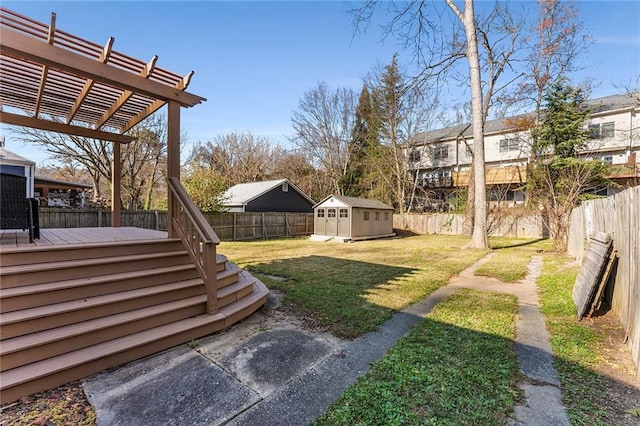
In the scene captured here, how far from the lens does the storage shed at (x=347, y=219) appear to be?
15.4 metres

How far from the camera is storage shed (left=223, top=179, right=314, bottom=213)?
17938 mm

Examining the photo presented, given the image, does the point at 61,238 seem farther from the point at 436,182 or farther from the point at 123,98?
the point at 436,182

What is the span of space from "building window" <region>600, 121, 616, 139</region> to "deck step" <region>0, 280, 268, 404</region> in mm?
25517

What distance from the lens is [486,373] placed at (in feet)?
8.30

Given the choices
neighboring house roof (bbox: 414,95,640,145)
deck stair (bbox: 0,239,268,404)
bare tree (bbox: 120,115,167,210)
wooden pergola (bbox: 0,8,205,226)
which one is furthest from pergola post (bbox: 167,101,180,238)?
neighboring house roof (bbox: 414,95,640,145)

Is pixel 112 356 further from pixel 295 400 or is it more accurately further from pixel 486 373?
pixel 486 373

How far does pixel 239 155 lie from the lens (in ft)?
85.8

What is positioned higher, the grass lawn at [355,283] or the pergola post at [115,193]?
the pergola post at [115,193]

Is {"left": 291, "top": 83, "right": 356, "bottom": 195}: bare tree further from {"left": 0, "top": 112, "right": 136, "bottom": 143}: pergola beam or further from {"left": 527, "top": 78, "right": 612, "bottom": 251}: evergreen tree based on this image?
{"left": 0, "top": 112, "right": 136, "bottom": 143}: pergola beam

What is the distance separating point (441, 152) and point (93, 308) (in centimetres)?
2541

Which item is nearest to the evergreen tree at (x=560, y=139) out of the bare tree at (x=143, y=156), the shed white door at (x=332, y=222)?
the shed white door at (x=332, y=222)

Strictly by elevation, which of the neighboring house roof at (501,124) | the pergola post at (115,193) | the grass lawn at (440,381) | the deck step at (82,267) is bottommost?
the grass lawn at (440,381)

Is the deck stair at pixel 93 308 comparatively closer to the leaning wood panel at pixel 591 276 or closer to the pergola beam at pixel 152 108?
the pergola beam at pixel 152 108

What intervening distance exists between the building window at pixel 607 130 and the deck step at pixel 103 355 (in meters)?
25.5
